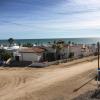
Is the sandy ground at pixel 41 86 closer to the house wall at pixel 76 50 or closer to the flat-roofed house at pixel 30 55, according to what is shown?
the flat-roofed house at pixel 30 55

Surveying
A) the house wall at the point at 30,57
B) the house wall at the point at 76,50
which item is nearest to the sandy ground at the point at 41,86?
the house wall at the point at 30,57

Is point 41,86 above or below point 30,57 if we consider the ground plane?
below

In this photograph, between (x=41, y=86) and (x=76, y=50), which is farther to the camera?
(x=76, y=50)

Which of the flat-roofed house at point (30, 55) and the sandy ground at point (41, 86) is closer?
the sandy ground at point (41, 86)

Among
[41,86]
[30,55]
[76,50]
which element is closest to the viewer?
[41,86]

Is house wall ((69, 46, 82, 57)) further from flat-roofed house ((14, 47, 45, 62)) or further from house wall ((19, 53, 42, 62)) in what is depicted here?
house wall ((19, 53, 42, 62))

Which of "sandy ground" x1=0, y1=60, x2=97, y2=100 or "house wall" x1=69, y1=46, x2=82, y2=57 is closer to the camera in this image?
"sandy ground" x1=0, y1=60, x2=97, y2=100

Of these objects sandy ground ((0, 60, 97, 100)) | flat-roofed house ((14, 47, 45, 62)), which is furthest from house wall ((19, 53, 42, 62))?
sandy ground ((0, 60, 97, 100))

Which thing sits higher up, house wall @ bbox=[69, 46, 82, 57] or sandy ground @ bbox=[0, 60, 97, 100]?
house wall @ bbox=[69, 46, 82, 57]

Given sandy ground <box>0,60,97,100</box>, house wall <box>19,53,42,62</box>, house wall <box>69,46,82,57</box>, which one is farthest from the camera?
house wall <box>69,46,82,57</box>

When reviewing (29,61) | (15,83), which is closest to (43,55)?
(29,61)

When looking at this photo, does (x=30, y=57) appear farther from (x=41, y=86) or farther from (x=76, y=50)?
(x=41, y=86)

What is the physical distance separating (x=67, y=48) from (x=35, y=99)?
35.6 metres

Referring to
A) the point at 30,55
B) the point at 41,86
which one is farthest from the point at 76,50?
the point at 41,86
